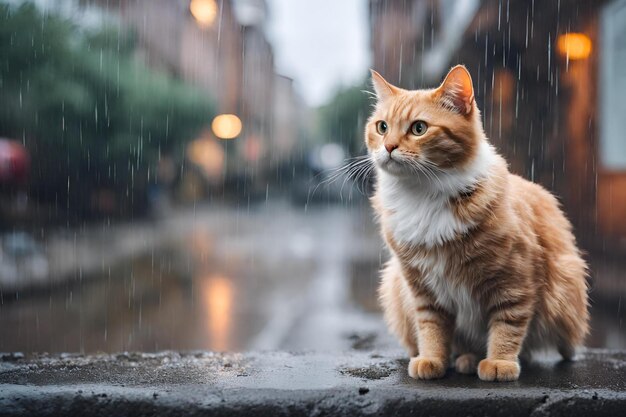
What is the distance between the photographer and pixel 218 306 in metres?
7.81

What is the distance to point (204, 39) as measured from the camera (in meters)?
37.1

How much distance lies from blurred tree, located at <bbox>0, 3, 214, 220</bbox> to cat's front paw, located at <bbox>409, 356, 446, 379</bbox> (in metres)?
8.16

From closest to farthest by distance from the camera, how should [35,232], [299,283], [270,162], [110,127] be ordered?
[299,283]
[35,232]
[110,127]
[270,162]

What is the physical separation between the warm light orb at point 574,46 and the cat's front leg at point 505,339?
6424 millimetres

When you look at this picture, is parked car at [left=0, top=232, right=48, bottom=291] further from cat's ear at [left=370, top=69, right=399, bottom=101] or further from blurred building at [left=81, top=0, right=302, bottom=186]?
cat's ear at [left=370, top=69, right=399, bottom=101]

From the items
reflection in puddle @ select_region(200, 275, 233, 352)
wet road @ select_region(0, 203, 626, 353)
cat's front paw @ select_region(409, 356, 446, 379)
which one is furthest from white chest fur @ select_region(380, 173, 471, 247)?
reflection in puddle @ select_region(200, 275, 233, 352)

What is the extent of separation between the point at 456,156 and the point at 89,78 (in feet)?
39.9

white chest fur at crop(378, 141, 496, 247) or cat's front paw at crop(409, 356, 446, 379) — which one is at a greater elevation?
white chest fur at crop(378, 141, 496, 247)

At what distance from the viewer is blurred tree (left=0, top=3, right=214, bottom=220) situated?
1027 centimetres

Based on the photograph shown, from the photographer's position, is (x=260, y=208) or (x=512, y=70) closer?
(x=512, y=70)

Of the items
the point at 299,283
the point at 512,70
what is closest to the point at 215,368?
the point at 512,70

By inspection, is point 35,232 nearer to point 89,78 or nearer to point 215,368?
point 89,78

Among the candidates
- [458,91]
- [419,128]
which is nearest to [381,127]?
[419,128]

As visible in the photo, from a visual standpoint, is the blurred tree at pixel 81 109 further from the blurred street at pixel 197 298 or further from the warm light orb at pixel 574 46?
the warm light orb at pixel 574 46
